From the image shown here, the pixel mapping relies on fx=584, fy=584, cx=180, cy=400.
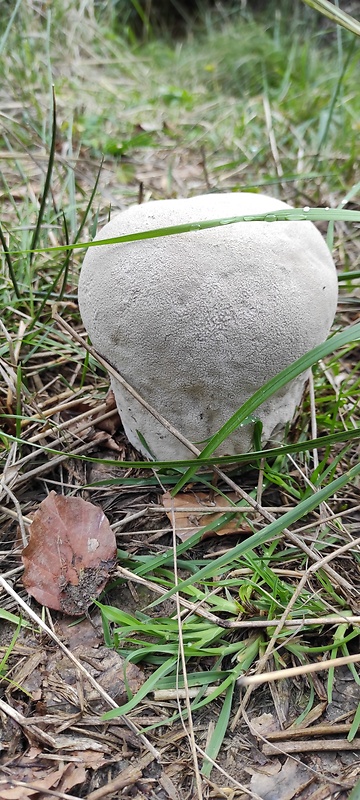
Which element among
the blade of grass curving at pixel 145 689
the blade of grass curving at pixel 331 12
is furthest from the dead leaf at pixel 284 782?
the blade of grass curving at pixel 331 12

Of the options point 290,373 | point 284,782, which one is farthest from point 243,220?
point 284,782

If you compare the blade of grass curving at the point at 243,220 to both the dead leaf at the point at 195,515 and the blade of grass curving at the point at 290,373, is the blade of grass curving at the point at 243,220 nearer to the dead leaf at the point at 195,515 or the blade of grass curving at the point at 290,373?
the blade of grass curving at the point at 290,373

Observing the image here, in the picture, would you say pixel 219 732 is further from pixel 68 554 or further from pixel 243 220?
pixel 243 220

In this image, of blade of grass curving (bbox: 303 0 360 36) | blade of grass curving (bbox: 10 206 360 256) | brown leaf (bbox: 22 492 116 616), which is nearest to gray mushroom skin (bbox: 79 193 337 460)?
blade of grass curving (bbox: 10 206 360 256)

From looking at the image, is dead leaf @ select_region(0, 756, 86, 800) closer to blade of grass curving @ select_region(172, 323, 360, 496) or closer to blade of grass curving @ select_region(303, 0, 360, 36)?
blade of grass curving @ select_region(172, 323, 360, 496)

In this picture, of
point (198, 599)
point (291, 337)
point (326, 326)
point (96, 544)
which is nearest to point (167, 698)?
point (198, 599)

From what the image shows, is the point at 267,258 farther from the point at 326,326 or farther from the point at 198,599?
the point at 198,599

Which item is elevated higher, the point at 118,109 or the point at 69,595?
the point at 118,109
